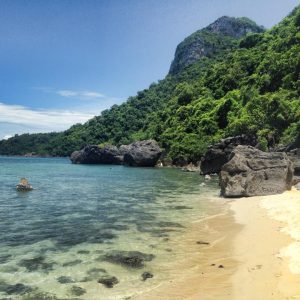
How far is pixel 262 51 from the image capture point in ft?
390

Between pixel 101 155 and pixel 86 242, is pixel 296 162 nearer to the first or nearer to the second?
pixel 86 242

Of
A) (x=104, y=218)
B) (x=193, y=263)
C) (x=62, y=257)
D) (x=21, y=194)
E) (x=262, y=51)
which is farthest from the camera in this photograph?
(x=262, y=51)

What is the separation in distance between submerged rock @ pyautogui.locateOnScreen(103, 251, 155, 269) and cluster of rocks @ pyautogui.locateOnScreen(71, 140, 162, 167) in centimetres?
8231

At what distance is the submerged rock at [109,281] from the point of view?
11698 mm

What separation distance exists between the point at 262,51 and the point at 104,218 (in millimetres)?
109532

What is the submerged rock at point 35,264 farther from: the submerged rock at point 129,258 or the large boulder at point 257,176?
the large boulder at point 257,176

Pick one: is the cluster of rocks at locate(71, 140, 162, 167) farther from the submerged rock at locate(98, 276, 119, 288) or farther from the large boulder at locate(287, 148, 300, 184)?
the submerged rock at locate(98, 276, 119, 288)

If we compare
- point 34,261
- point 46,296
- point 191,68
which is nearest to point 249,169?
point 34,261

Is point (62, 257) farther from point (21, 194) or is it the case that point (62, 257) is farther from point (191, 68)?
point (191, 68)

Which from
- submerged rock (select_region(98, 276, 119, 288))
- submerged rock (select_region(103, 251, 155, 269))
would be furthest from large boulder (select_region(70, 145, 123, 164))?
submerged rock (select_region(98, 276, 119, 288))

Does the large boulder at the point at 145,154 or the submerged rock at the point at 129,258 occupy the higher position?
the large boulder at the point at 145,154

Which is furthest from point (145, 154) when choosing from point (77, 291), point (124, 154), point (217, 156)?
point (77, 291)

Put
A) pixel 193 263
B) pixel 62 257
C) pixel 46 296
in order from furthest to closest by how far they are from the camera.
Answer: pixel 62 257
pixel 193 263
pixel 46 296

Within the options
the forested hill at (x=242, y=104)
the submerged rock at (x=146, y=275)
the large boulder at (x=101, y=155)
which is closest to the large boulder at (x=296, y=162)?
the forested hill at (x=242, y=104)
